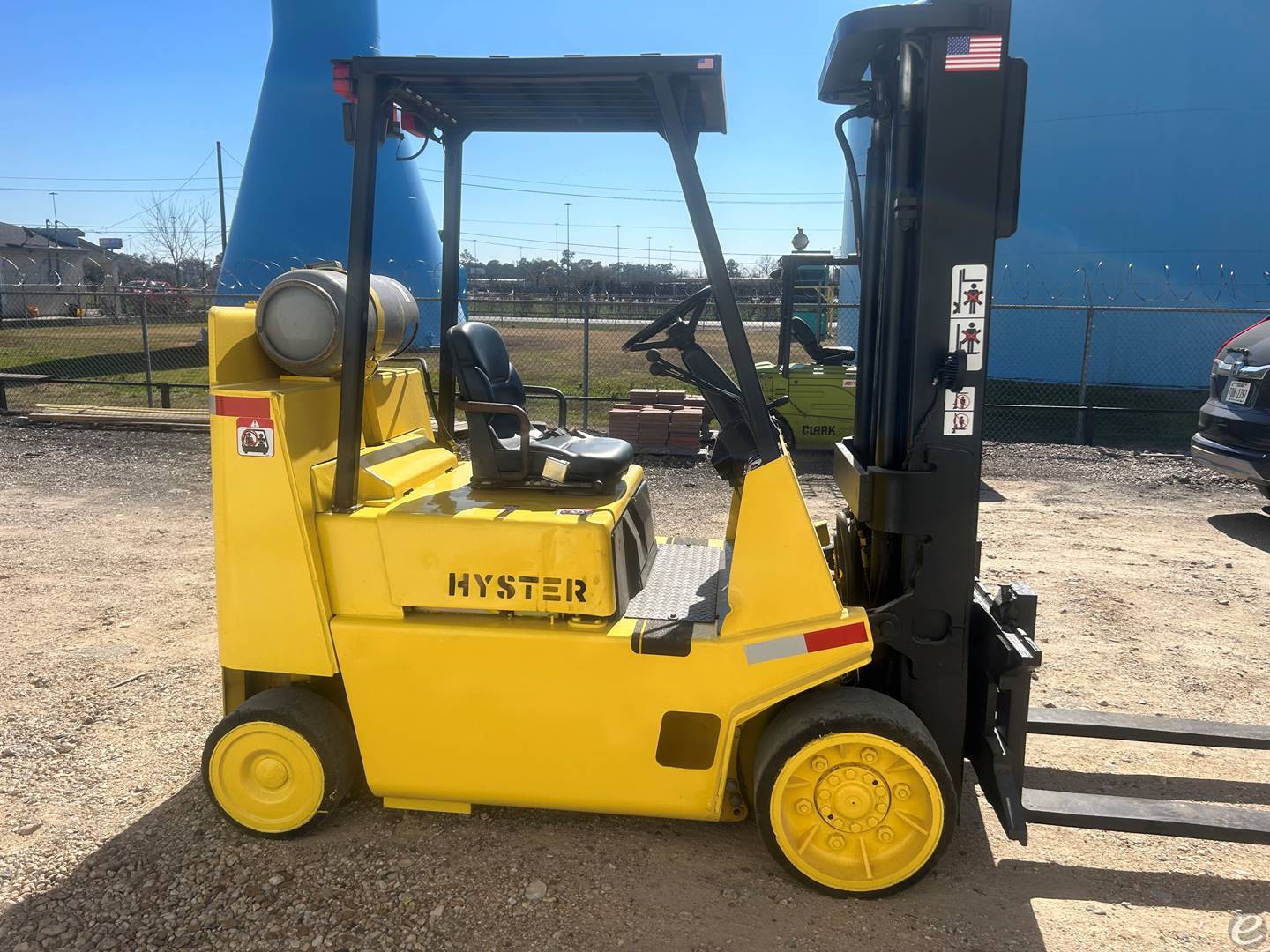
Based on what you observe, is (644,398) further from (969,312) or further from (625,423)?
(969,312)

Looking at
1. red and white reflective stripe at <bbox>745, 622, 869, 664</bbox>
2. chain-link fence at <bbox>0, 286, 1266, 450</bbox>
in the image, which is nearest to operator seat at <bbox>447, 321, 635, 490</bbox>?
red and white reflective stripe at <bbox>745, 622, 869, 664</bbox>

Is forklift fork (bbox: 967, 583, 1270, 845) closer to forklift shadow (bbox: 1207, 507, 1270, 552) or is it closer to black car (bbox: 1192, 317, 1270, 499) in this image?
forklift shadow (bbox: 1207, 507, 1270, 552)

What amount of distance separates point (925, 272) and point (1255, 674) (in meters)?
3.58

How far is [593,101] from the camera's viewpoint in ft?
11.5

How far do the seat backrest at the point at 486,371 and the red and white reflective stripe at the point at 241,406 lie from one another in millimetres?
767

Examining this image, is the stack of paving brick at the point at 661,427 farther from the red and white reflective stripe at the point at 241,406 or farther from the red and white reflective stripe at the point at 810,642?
the red and white reflective stripe at the point at 241,406

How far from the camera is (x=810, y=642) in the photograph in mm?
3123

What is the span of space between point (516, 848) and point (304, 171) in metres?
22.9

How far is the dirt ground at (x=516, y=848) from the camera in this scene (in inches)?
119

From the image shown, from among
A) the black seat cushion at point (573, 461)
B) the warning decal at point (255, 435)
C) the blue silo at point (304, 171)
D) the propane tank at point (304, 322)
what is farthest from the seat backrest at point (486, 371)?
the blue silo at point (304, 171)

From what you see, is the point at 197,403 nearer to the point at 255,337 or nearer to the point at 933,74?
the point at 255,337

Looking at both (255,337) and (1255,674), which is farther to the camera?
(1255,674)

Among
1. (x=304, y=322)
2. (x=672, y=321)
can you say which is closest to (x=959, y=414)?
(x=672, y=321)

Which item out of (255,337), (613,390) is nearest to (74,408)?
(613,390)
